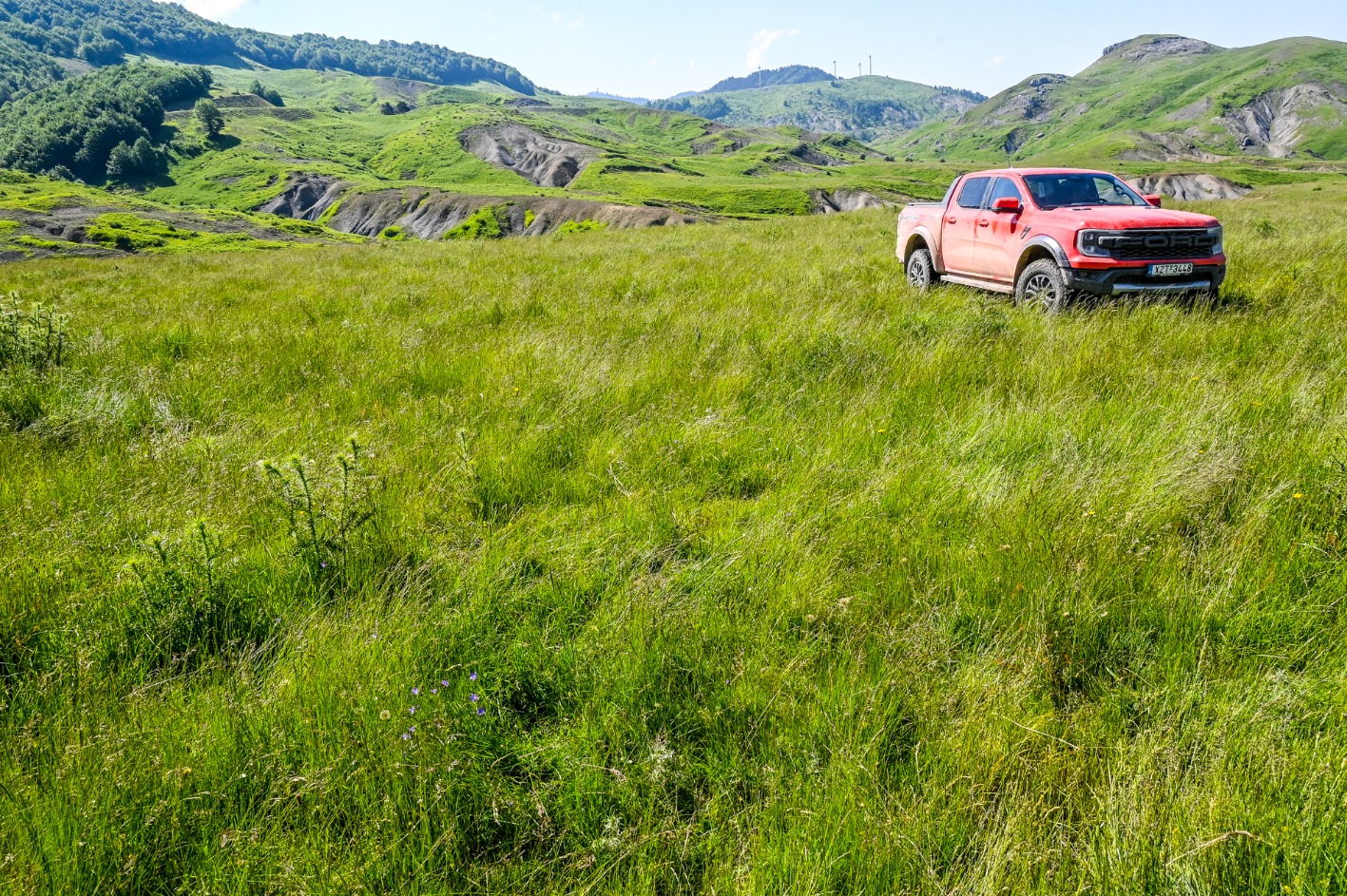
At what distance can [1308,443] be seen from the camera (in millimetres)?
3697

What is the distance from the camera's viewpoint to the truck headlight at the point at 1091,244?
815 centimetres

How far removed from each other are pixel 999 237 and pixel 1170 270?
2347 millimetres

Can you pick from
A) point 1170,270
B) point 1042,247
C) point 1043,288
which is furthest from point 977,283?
point 1170,270

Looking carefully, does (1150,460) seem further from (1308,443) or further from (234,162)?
(234,162)

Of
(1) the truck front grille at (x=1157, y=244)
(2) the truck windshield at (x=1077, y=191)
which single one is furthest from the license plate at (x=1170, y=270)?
(2) the truck windshield at (x=1077, y=191)

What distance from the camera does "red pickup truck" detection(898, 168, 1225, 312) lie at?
809cm

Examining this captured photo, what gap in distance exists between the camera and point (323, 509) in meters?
3.30

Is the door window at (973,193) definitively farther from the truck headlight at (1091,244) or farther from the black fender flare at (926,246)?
the truck headlight at (1091,244)

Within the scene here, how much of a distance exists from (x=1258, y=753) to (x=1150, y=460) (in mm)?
2302

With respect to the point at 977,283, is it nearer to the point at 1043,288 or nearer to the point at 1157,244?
the point at 1043,288

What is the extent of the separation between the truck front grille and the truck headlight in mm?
41

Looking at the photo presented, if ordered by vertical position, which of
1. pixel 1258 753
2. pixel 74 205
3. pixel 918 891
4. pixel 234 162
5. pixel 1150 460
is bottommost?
pixel 918 891

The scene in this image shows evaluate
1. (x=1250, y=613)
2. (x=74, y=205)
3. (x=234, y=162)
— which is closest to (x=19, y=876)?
(x=1250, y=613)

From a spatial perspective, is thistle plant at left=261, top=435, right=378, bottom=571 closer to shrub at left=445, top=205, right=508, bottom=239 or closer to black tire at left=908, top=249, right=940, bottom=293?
black tire at left=908, top=249, right=940, bottom=293
